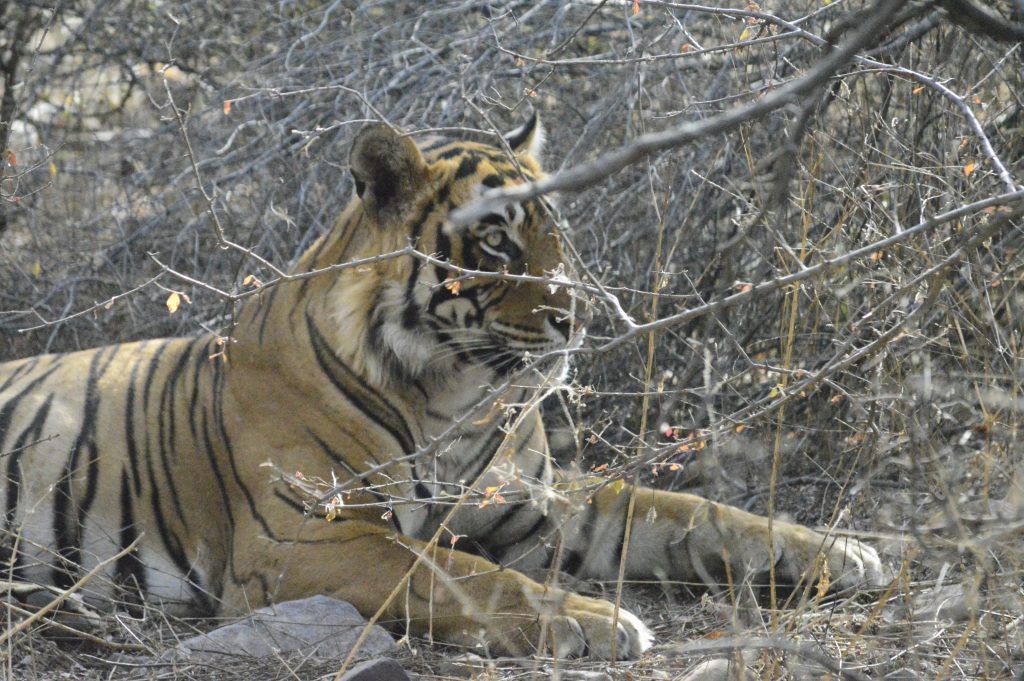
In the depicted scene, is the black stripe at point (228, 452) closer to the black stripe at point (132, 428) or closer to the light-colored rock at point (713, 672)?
the black stripe at point (132, 428)

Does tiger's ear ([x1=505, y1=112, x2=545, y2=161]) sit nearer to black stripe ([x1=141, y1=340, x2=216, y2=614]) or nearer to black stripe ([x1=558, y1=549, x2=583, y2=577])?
black stripe ([x1=558, y1=549, x2=583, y2=577])

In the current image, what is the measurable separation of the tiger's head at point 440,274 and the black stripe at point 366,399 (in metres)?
0.08

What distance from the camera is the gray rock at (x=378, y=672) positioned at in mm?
2412

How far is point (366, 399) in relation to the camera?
3459 millimetres

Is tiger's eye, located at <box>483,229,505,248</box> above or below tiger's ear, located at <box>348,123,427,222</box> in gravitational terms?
below

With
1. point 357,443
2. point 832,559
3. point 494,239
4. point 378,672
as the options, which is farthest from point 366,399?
point 832,559

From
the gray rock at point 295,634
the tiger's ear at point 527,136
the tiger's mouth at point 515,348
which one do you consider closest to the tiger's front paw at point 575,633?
the gray rock at point 295,634

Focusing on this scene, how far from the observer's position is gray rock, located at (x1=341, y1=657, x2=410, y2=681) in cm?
241

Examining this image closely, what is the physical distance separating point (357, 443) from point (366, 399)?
0.13 m

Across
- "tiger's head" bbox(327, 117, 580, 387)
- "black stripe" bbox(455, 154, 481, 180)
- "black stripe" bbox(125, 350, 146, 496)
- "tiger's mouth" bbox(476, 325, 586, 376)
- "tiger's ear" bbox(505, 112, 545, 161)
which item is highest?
"tiger's ear" bbox(505, 112, 545, 161)

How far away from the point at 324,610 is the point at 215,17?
4.08 m

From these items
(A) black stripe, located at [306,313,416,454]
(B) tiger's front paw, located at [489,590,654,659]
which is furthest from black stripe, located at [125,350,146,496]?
(B) tiger's front paw, located at [489,590,654,659]

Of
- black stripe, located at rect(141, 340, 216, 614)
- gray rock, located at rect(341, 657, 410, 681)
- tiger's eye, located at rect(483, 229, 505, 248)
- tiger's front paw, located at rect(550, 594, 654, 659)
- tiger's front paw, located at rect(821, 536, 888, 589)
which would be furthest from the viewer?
black stripe, located at rect(141, 340, 216, 614)

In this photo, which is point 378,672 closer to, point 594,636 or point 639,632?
point 594,636
